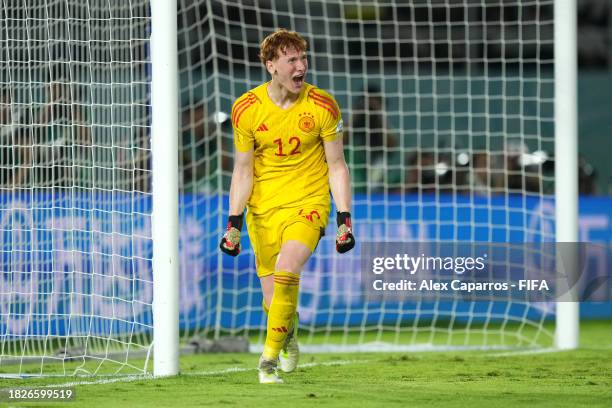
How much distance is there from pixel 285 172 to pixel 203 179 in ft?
18.4

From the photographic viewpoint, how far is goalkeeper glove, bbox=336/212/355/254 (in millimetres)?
6719

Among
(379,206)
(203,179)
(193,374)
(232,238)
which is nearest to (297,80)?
(232,238)

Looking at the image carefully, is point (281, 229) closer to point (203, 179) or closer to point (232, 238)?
point (232, 238)

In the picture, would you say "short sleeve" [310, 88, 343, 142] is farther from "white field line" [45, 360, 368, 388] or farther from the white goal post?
"white field line" [45, 360, 368, 388]

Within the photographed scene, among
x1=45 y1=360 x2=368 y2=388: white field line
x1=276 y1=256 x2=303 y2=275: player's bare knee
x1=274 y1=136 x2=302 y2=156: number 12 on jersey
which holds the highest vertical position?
x1=274 y1=136 x2=302 y2=156: number 12 on jersey

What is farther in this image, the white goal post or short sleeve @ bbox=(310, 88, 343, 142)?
the white goal post

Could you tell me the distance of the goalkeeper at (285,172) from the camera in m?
6.76

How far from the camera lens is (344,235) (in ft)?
22.2

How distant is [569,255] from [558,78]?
4.65 ft

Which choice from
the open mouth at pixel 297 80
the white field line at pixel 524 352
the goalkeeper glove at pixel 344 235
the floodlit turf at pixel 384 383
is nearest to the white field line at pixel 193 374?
the floodlit turf at pixel 384 383

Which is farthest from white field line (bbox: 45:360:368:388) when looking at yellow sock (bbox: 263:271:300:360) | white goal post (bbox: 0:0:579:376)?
yellow sock (bbox: 263:271:300:360)

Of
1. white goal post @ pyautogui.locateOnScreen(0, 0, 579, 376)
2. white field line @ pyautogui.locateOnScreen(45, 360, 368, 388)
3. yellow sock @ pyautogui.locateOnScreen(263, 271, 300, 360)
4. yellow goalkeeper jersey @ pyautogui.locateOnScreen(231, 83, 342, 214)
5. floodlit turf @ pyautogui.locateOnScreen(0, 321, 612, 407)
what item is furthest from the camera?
white goal post @ pyautogui.locateOnScreen(0, 0, 579, 376)

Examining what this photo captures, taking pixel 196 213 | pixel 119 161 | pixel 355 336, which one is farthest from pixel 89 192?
pixel 355 336

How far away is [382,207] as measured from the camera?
12.7 m
